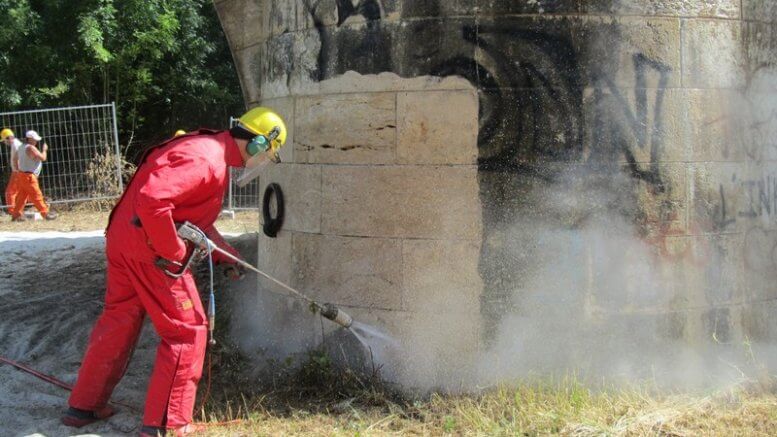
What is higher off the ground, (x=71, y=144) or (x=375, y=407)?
(x=71, y=144)

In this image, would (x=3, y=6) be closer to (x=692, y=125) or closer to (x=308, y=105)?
(x=308, y=105)

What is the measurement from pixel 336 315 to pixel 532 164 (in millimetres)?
1524

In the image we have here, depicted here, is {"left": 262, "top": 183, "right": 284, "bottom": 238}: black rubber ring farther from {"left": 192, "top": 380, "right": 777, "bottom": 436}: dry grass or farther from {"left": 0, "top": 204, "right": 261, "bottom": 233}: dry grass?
{"left": 0, "top": 204, "right": 261, "bottom": 233}: dry grass

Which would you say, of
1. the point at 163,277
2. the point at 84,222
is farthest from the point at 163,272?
the point at 84,222

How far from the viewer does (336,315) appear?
500 cm

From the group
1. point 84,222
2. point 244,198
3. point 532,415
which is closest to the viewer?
point 532,415

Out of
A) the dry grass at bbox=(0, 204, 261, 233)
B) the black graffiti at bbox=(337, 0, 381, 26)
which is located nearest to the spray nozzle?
the black graffiti at bbox=(337, 0, 381, 26)

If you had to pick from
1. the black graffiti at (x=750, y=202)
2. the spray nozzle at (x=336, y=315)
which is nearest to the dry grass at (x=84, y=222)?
the spray nozzle at (x=336, y=315)

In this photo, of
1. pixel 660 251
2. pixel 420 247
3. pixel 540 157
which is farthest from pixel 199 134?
pixel 660 251

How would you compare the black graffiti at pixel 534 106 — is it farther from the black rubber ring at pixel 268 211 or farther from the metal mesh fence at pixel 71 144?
the metal mesh fence at pixel 71 144

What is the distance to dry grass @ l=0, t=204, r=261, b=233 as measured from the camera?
458 inches

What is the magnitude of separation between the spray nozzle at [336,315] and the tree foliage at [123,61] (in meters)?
12.5

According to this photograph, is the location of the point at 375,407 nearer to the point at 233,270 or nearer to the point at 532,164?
the point at 233,270

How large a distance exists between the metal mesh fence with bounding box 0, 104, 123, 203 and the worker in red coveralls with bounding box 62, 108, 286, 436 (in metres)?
10.3
